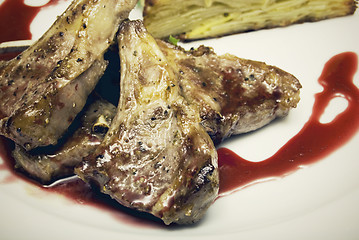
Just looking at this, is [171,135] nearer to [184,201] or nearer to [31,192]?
[184,201]

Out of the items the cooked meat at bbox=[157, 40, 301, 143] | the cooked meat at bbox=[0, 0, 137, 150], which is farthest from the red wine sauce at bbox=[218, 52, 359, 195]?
the cooked meat at bbox=[0, 0, 137, 150]

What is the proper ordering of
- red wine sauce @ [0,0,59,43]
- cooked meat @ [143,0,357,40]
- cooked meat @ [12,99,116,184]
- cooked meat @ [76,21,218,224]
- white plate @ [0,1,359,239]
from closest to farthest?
cooked meat @ [76,21,218,224] → white plate @ [0,1,359,239] → cooked meat @ [12,99,116,184] → cooked meat @ [143,0,357,40] → red wine sauce @ [0,0,59,43]

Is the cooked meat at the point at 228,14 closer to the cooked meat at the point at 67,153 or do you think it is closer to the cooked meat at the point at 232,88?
the cooked meat at the point at 232,88

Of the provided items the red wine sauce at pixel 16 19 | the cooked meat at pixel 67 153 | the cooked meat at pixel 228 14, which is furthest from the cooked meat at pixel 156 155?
the red wine sauce at pixel 16 19

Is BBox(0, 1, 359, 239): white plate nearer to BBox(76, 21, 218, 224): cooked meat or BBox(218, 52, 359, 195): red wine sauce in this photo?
BBox(218, 52, 359, 195): red wine sauce

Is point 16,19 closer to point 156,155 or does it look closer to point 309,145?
point 156,155
